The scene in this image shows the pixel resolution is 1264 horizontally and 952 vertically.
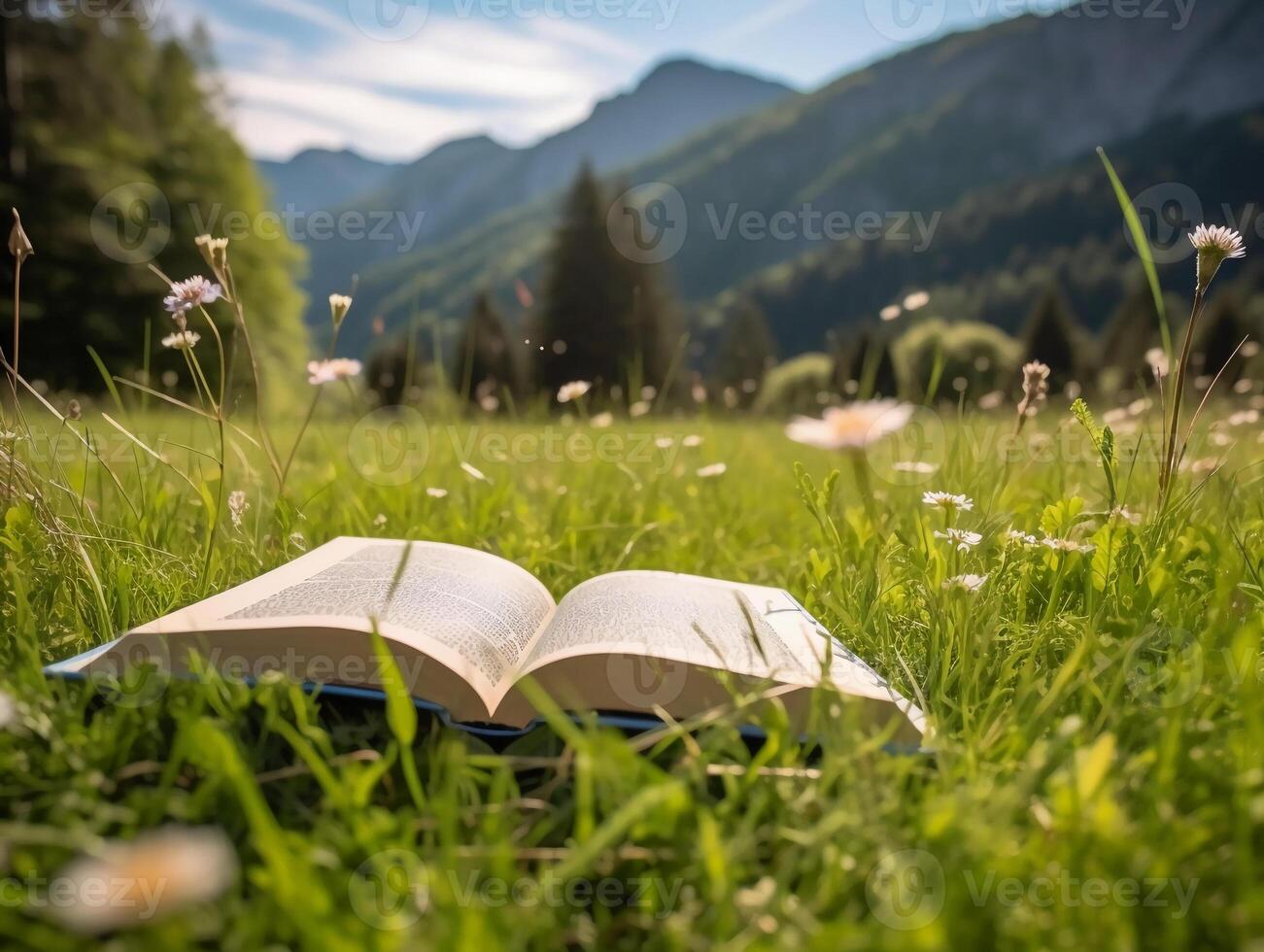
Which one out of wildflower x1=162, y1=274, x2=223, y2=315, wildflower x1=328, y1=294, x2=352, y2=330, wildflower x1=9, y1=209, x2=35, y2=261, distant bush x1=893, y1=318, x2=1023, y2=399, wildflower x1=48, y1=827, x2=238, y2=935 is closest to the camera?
wildflower x1=48, y1=827, x2=238, y2=935

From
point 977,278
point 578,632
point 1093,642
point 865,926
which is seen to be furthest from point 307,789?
point 977,278

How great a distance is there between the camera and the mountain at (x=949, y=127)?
461ft

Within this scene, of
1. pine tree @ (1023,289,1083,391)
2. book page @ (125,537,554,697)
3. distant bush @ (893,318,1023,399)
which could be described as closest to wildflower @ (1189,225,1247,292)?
book page @ (125,537,554,697)

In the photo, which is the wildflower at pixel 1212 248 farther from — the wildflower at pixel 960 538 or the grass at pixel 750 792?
the wildflower at pixel 960 538

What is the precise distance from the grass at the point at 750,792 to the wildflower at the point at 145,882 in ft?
0.09

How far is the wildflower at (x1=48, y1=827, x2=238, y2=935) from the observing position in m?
0.57

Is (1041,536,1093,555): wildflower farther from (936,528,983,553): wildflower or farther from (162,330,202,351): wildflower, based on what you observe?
(162,330,202,351): wildflower

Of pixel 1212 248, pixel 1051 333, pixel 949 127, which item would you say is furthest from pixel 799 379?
pixel 949 127

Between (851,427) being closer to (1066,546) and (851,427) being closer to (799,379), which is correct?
(1066,546)

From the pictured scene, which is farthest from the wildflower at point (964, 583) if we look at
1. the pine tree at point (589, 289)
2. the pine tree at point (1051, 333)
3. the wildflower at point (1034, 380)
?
the pine tree at point (1051, 333)

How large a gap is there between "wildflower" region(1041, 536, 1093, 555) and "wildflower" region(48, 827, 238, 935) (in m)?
1.32

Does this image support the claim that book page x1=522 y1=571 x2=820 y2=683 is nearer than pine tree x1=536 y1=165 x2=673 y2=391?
Yes

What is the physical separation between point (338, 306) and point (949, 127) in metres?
176

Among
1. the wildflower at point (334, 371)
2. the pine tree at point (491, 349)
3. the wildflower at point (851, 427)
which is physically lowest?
the pine tree at point (491, 349)
